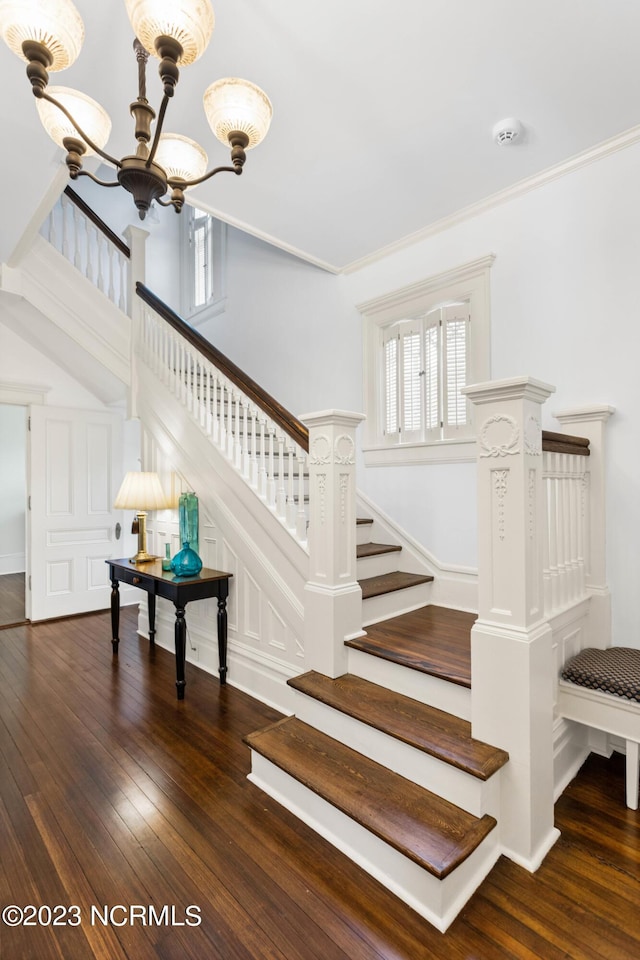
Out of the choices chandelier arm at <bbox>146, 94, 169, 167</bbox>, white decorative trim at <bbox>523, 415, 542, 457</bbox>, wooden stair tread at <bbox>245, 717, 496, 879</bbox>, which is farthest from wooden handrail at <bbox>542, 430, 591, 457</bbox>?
chandelier arm at <bbox>146, 94, 169, 167</bbox>

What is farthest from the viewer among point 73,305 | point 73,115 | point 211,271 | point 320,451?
point 211,271

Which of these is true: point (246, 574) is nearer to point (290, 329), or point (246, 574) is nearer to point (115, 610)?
point (115, 610)

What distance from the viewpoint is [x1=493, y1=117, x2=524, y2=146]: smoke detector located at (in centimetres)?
218

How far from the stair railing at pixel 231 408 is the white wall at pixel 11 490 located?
4387mm

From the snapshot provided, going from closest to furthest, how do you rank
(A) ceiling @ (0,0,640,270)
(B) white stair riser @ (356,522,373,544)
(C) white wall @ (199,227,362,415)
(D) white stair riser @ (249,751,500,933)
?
(D) white stair riser @ (249,751,500,933) → (A) ceiling @ (0,0,640,270) → (B) white stair riser @ (356,522,373,544) → (C) white wall @ (199,227,362,415)

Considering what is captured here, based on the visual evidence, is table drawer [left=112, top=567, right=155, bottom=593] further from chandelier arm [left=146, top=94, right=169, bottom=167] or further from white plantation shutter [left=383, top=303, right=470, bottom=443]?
chandelier arm [left=146, top=94, right=169, bottom=167]

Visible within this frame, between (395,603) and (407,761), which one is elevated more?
(395,603)

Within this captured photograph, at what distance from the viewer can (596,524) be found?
7.77 feet

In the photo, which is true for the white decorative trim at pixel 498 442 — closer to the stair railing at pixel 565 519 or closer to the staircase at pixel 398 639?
the staircase at pixel 398 639

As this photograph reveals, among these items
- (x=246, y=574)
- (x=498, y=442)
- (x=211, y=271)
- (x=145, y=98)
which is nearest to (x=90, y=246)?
(x=211, y=271)

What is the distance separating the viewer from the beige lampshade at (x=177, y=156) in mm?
1927

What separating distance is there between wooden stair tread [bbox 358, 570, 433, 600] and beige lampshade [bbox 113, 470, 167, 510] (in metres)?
1.68

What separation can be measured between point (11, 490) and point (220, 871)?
24.0 feet

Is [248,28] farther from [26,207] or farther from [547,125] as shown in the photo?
[26,207]
